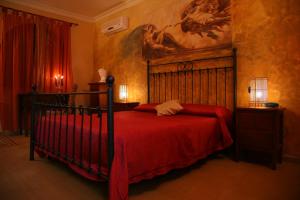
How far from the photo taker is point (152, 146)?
1722 mm

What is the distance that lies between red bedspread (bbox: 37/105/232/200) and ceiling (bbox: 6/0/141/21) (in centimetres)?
335

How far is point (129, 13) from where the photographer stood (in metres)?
4.67

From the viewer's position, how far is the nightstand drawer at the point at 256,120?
7.54 feet

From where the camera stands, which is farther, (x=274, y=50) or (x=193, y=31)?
(x=193, y=31)

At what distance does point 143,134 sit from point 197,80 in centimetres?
198

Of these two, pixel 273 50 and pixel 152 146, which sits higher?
pixel 273 50

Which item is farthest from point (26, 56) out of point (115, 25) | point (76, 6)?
point (115, 25)

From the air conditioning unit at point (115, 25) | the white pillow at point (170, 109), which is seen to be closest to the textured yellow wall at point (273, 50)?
the white pillow at point (170, 109)

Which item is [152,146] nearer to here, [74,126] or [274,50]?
[74,126]

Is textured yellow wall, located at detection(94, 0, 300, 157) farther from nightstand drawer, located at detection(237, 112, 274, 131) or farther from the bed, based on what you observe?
nightstand drawer, located at detection(237, 112, 274, 131)

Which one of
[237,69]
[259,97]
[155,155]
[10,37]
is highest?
[10,37]

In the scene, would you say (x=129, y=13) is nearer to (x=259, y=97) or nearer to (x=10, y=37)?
(x=10, y=37)

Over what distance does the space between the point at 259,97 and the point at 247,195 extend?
1346mm

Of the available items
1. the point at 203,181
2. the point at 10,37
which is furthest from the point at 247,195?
the point at 10,37
